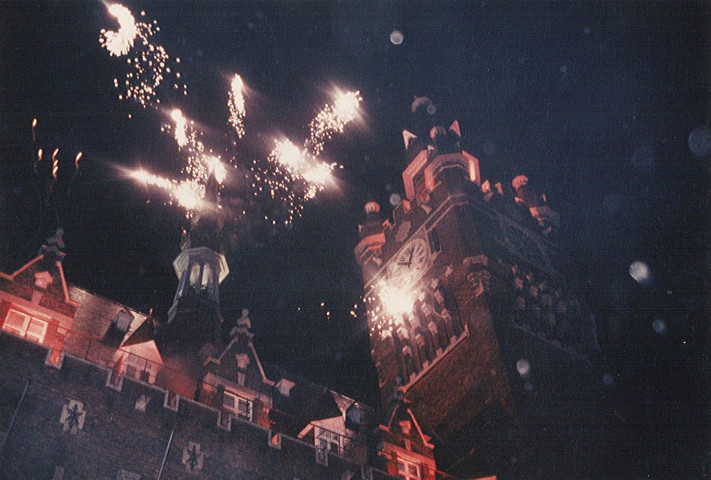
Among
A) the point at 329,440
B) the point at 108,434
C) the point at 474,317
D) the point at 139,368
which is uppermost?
the point at 474,317

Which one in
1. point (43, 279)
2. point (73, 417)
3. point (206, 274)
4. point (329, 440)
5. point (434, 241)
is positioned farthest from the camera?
point (434, 241)

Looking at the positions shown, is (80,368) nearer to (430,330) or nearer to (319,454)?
(319,454)

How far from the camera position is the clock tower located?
3494cm

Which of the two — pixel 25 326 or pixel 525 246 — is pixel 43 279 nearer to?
pixel 25 326

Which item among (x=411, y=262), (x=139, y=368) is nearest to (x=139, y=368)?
(x=139, y=368)

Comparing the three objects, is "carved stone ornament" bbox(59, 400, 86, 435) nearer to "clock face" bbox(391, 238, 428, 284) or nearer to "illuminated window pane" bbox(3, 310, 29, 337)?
"illuminated window pane" bbox(3, 310, 29, 337)

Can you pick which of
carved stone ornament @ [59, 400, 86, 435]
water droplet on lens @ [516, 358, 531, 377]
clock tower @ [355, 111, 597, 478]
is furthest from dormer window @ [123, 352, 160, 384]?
water droplet on lens @ [516, 358, 531, 377]

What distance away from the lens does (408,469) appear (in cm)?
3020

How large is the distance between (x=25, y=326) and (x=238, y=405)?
820cm

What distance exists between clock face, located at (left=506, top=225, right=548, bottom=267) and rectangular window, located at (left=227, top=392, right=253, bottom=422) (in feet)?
73.7

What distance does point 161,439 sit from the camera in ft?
75.4

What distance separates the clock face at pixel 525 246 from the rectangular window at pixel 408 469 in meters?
18.0

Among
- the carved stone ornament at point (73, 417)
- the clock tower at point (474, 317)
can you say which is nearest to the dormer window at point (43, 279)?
the carved stone ornament at point (73, 417)

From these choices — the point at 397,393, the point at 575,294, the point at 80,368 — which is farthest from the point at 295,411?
the point at 575,294
